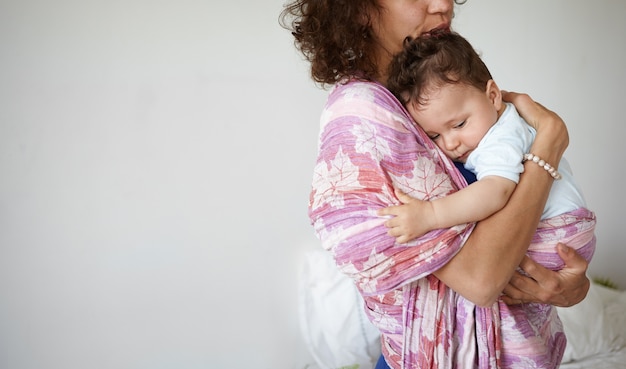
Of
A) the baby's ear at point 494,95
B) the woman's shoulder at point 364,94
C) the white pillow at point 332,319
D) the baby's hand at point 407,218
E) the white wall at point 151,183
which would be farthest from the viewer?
the white pillow at point 332,319

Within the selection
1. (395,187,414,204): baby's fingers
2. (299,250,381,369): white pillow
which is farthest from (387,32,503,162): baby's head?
(299,250,381,369): white pillow

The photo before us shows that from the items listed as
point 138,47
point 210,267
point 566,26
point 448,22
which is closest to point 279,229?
point 210,267

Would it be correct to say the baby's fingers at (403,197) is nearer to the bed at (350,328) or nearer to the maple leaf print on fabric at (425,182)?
the maple leaf print on fabric at (425,182)

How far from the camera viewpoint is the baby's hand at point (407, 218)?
3.42ft

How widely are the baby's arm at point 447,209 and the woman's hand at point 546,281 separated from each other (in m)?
0.17

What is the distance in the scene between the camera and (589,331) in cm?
250

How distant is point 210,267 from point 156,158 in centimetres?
46

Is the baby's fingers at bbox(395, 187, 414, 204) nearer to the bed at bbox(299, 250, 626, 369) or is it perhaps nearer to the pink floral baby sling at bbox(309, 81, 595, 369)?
the pink floral baby sling at bbox(309, 81, 595, 369)

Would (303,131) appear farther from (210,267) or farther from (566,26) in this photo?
(566,26)

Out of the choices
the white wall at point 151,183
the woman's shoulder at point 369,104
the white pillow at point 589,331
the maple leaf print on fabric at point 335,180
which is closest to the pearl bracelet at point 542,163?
the woman's shoulder at point 369,104

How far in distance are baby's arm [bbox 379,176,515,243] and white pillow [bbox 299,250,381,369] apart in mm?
1378

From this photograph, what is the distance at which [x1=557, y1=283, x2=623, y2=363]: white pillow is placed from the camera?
2.45 m

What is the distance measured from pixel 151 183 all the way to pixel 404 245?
1.30 metres

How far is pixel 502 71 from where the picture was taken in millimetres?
2900
